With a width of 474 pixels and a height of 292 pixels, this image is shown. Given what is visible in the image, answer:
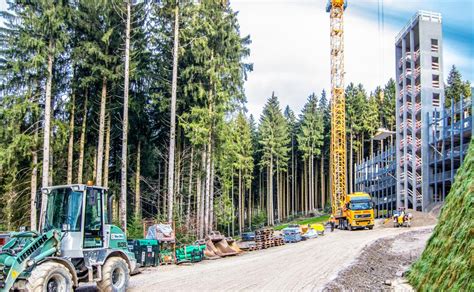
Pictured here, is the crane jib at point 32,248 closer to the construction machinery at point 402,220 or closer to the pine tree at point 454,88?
the construction machinery at point 402,220

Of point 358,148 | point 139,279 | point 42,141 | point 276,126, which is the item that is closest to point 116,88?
point 42,141

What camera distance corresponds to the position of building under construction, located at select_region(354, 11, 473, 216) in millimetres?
42719

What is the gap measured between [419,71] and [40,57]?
129 feet

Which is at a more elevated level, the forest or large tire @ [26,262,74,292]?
the forest

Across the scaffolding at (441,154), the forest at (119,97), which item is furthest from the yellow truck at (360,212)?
the forest at (119,97)

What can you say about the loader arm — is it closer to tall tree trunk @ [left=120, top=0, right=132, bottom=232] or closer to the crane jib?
the crane jib

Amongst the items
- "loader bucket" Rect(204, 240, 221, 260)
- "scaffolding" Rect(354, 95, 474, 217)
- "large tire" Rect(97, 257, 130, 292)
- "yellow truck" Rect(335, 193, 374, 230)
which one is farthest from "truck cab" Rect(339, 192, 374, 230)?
"large tire" Rect(97, 257, 130, 292)

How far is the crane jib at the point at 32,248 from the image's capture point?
9.25 metres

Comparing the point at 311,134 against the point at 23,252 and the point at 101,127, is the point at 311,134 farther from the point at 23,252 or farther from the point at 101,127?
the point at 23,252

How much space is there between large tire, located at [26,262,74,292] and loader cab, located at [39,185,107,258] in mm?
703

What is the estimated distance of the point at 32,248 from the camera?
31.3 ft

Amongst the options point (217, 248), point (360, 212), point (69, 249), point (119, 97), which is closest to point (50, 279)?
point (69, 249)

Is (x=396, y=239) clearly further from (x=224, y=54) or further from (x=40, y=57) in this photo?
(x=40, y=57)

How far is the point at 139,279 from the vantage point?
14.4 metres
